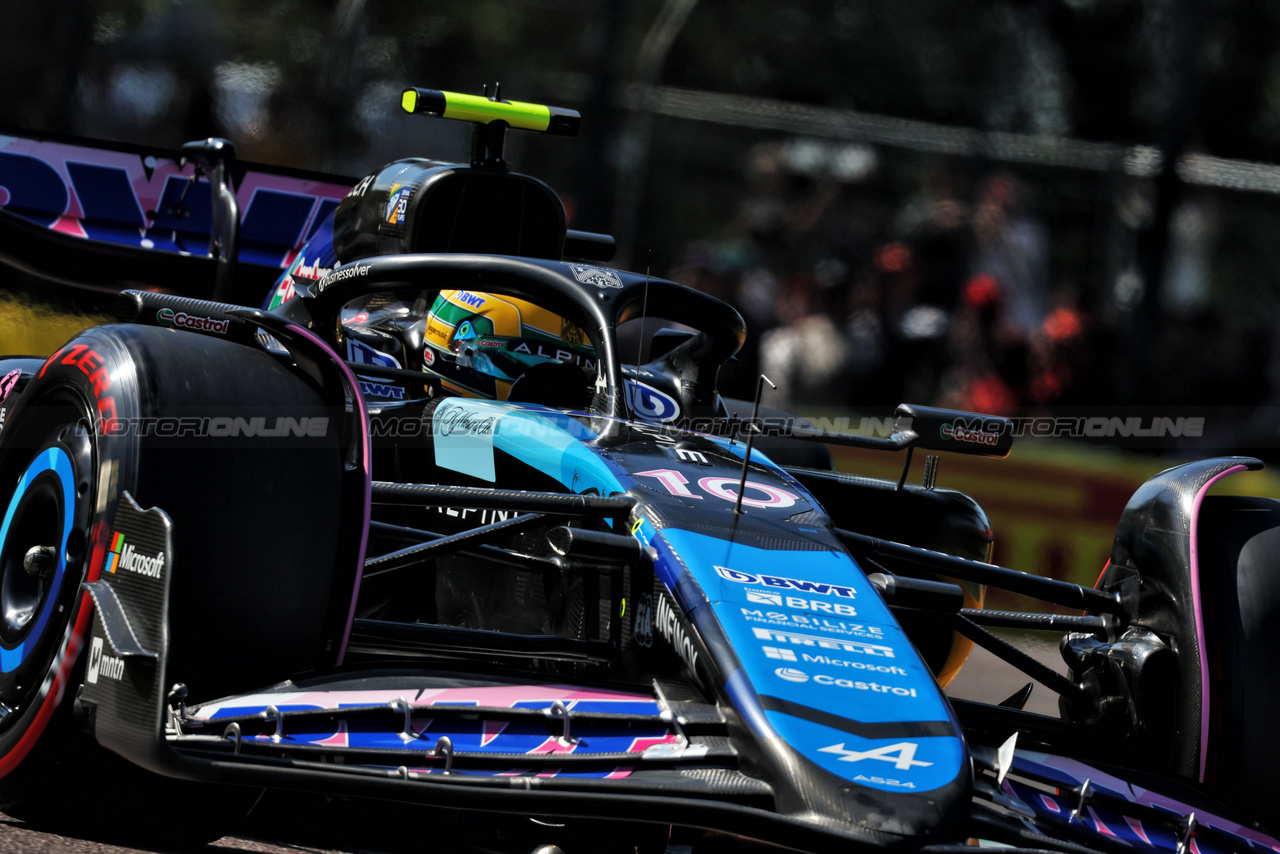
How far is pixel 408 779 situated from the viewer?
2.31 meters

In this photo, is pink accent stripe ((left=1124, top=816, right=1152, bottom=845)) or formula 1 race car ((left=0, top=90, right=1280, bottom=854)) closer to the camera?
formula 1 race car ((left=0, top=90, right=1280, bottom=854))

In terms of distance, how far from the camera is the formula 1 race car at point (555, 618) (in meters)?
2.39

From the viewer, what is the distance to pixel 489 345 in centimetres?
432

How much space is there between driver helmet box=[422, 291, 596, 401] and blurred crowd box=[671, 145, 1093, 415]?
3.13 meters

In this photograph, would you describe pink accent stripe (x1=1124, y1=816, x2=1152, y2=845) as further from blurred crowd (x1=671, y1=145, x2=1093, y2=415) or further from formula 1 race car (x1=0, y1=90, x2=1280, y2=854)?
blurred crowd (x1=671, y1=145, x2=1093, y2=415)

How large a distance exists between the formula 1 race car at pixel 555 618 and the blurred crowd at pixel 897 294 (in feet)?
11.0

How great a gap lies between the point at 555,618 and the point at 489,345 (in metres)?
1.30

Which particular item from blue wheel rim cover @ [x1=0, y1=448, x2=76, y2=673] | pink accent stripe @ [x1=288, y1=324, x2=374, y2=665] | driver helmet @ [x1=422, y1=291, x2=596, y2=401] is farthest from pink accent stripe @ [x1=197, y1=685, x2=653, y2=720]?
driver helmet @ [x1=422, y1=291, x2=596, y2=401]

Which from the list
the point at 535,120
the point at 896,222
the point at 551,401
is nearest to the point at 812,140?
the point at 896,222

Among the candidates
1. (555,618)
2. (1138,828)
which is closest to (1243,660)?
(1138,828)

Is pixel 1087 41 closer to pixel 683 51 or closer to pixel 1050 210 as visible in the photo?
pixel 1050 210

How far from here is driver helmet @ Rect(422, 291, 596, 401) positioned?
4.30 meters

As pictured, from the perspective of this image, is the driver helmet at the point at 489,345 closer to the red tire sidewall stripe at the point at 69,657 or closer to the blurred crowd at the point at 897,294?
the red tire sidewall stripe at the point at 69,657

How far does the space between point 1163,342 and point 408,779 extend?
19.2ft
